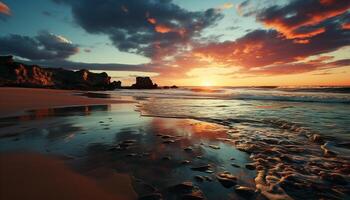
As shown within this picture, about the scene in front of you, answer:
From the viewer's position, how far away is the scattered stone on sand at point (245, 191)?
100 inches

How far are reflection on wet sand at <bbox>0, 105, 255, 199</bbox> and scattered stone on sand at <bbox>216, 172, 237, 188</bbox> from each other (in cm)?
4

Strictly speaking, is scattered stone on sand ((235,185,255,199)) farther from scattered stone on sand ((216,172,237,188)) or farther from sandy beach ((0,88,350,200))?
scattered stone on sand ((216,172,237,188))

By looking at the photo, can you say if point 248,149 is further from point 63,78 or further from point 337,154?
point 63,78

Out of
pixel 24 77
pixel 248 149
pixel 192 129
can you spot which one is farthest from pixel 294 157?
pixel 24 77

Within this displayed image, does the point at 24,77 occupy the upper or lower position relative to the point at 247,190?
upper

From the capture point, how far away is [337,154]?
4.18m

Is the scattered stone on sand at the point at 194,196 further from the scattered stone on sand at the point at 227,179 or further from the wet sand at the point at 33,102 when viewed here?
the wet sand at the point at 33,102

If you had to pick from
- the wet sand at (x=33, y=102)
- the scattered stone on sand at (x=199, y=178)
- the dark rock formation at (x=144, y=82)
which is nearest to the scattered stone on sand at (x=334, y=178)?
the scattered stone on sand at (x=199, y=178)

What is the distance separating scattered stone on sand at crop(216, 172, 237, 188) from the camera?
2838 millimetres

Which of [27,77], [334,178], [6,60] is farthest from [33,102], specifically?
[6,60]

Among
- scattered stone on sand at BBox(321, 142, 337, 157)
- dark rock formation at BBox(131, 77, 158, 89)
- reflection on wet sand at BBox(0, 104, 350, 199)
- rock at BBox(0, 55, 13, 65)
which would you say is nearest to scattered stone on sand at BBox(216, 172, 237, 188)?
reflection on wet sand at BBox(0, 104, 350, 199)

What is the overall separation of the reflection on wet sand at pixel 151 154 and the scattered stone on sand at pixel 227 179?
45 millimetres

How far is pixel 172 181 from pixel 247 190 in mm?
1024

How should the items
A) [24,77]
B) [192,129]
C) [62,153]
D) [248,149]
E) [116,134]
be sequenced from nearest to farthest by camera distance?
1. [62,153]
2. [248,149]
3. [116,134]
4. [192,129]
5. [24,77]
